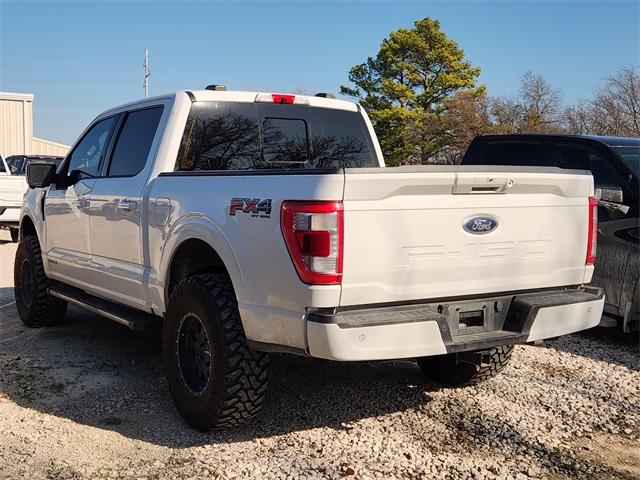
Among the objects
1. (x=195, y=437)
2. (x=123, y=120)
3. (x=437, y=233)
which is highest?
(x=123, y=120)

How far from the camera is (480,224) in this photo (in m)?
3.56

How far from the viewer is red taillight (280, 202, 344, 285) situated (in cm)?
314

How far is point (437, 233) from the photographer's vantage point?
3.43 metres

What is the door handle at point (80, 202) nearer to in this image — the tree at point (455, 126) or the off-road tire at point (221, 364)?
the off-road tire at point (221, 364)

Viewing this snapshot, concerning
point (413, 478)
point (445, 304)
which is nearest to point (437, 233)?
point (445, 304)

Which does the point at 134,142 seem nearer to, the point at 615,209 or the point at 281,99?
the point at 281,99

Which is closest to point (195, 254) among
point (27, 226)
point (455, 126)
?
point (27, 226)

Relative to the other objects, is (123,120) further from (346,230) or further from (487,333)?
(487,333)

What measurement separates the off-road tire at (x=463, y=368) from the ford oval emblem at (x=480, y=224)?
4.11 ft

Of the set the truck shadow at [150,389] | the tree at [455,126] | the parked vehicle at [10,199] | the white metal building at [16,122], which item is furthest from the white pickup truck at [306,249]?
the white metal building at [16,122]

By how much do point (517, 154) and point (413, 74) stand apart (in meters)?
33.0

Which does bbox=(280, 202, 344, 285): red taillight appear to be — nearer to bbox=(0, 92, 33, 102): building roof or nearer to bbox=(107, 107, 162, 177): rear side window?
bbox=(107, 107, 162, 177): rear side window

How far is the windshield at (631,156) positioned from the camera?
234 inches

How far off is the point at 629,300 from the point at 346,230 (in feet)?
11.6
